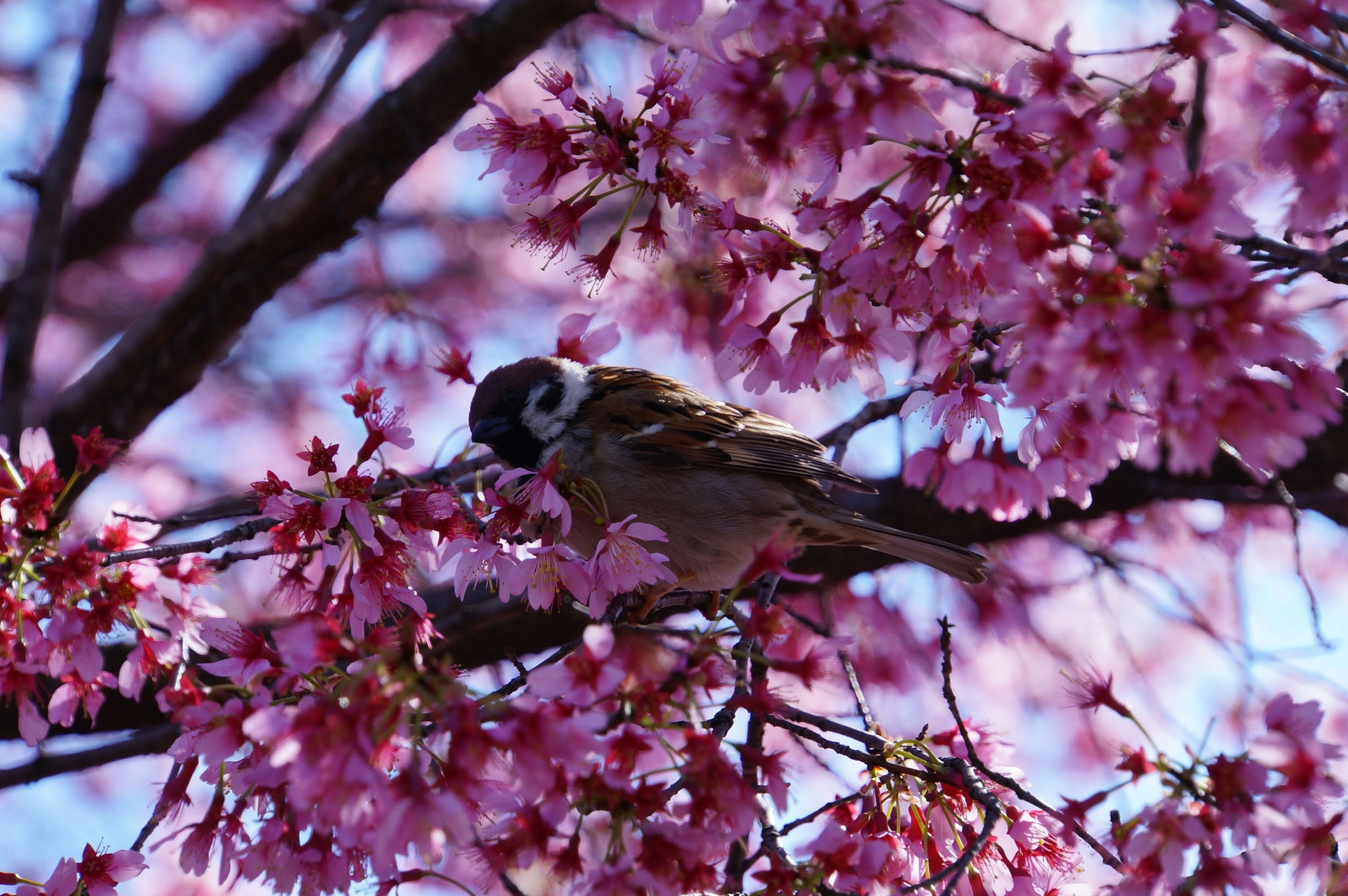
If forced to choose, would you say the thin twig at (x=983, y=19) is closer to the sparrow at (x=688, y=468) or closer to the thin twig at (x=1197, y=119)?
the thin twig at (x=1197, y=119)

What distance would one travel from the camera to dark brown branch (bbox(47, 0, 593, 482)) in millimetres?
3646

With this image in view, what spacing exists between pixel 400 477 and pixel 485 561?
0.66 meters

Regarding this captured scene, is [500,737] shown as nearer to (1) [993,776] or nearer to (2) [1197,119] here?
(1) [993,776]

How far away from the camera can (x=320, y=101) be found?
14.4ft

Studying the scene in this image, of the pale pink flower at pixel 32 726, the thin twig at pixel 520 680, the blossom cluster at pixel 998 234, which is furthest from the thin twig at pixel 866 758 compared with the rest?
the pale pink flower at pixel 32 726

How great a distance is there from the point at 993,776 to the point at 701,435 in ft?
5.69

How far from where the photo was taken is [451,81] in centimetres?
370

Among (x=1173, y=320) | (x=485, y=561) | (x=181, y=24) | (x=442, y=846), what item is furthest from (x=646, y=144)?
(x=181, y=24)

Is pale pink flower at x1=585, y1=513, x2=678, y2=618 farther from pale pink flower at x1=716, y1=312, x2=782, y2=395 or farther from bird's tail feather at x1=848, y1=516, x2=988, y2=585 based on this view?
bird's tail feather at x1=848, y1=516, x2=988, y2=585

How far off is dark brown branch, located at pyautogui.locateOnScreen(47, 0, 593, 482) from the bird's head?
0.84 m

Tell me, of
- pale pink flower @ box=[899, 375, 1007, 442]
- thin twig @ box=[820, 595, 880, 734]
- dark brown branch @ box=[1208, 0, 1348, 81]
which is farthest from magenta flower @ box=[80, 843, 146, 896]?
dark brown branch @ box=[1208, 0, 1348, 81]

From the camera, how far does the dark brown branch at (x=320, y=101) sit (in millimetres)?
4293

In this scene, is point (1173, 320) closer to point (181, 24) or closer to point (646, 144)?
point (646, 144)

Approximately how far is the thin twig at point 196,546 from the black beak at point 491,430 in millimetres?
862
